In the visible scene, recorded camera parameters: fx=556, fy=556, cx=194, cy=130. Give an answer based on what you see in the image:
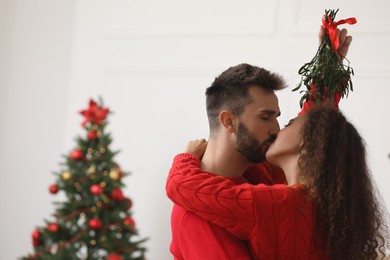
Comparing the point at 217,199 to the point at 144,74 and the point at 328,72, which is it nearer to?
the point at 328,72

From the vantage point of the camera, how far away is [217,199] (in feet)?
5.49

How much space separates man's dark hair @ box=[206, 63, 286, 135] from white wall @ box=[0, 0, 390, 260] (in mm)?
1152

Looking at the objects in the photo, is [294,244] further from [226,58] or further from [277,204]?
[226,58]

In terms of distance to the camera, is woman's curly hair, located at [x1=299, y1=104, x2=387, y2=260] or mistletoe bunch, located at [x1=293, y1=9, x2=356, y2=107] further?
mistletoe bunch, located at [x1=293, y1=9, x2=356, y2=107]

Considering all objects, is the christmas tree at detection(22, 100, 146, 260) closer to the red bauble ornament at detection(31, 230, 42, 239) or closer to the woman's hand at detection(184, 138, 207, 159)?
the red bauble ornament at detection(31, 230, 42, 239)

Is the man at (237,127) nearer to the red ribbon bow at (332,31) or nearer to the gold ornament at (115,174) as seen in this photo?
the red ribbon bow at (332,31)

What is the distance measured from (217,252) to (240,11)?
1.93 m

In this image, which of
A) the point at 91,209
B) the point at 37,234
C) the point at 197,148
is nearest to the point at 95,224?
the point at 91,209

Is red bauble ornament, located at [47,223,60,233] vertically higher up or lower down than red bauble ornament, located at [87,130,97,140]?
lower down

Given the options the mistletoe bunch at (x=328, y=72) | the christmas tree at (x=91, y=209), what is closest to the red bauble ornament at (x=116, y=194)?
the christmas tree at (x=91, y=209)

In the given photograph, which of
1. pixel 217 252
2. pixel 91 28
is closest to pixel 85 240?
pixel 217 252

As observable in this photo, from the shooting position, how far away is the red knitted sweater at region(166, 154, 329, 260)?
167 centimetres

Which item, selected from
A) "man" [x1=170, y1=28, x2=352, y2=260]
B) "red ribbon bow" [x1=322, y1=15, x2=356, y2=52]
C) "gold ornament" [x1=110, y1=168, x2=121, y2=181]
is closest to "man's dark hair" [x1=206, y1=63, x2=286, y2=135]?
"man" [x1=170, y1=28, x2=352, y2=260]

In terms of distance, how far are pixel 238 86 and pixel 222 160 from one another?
0.88ft
